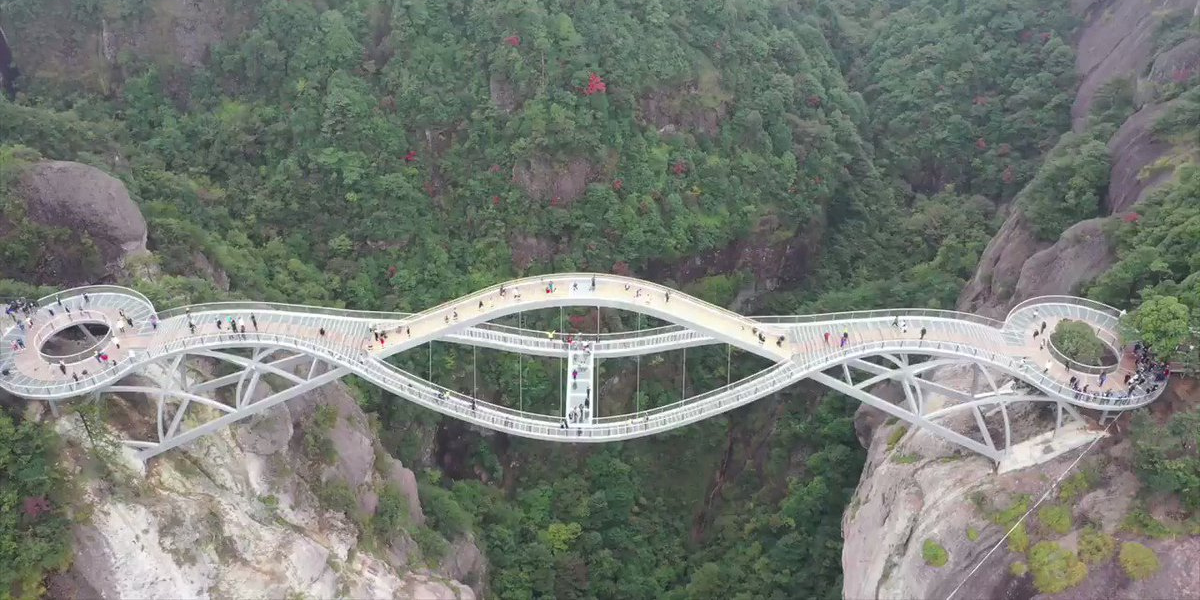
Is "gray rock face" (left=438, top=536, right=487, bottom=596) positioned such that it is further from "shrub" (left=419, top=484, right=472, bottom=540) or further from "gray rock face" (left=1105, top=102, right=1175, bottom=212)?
"gray rock face" (left=1105, top=102, right=1175, bottom=212)

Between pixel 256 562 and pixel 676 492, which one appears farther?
pixel 676 492

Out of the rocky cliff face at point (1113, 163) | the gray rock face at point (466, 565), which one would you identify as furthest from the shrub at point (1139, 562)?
the gray rock face at point (466, 565)

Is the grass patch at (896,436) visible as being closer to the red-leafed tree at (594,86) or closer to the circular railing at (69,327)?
the red-leafed tree at (594,86)

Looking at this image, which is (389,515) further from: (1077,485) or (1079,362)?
(1079,362)

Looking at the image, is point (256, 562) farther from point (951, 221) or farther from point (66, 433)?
point (951, 221)

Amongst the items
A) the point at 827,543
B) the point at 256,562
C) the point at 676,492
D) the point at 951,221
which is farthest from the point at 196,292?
the point at 951,221

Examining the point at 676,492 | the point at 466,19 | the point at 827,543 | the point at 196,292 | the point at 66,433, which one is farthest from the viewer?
Answer: the point at 466,19

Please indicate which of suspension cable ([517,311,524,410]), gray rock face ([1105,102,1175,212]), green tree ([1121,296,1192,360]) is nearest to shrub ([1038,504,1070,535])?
green tree ([1121,296,1192,360])
